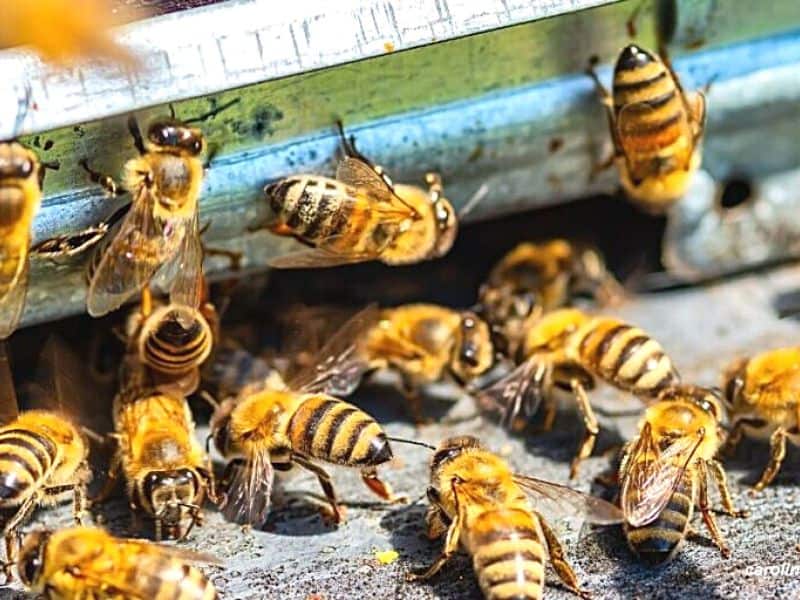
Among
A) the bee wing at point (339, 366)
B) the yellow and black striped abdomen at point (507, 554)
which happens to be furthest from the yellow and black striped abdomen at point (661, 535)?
the bee wing at point (339, 366)

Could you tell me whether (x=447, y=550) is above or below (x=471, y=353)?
below

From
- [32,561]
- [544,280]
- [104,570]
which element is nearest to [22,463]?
[32,561]

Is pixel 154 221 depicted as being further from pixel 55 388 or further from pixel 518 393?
pixel 518 393

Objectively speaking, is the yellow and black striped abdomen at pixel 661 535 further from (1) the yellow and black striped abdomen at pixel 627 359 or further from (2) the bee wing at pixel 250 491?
(2) the bee wing at pixel 250 491

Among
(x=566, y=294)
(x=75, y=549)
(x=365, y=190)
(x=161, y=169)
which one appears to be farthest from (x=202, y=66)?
(x=566, y=294)

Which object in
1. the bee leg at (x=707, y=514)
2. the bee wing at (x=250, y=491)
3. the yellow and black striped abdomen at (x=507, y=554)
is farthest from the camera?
the bee wing at (x=250, y=491)

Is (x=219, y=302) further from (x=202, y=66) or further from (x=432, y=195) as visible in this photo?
(x=202, y=66)
